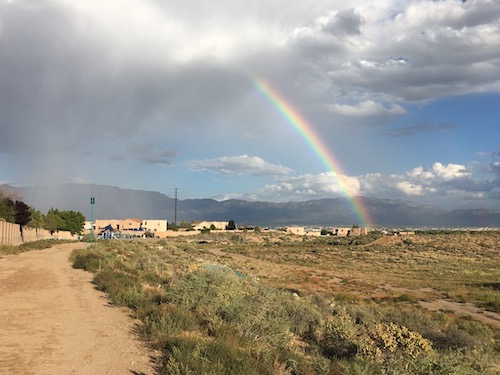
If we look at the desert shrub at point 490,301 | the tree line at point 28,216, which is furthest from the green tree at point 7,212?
the desert shrub at point 490,301

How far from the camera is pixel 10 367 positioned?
7.75 metres

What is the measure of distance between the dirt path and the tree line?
121 feet

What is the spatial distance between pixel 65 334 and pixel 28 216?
51232 millimetres

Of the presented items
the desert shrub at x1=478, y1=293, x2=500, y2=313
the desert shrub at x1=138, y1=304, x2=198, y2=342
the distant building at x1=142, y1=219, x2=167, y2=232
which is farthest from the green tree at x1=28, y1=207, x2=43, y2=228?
the distant building at x1=142, y1=219, x2=167, y2=232

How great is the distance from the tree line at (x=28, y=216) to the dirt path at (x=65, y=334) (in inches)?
1449

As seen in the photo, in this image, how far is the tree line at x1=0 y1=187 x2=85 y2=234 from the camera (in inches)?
1999

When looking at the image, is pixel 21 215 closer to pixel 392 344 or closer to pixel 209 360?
pixel 209 360

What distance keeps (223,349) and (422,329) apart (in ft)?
36.2

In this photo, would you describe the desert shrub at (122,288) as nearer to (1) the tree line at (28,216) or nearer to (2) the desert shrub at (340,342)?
(2) the desert shrub at (340,342)

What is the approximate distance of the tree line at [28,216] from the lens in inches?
1999

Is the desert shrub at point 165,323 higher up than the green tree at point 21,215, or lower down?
lower down

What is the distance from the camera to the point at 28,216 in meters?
55.6

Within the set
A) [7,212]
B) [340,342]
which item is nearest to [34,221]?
[7,212]

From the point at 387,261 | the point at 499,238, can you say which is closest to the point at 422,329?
the point at 387,261
